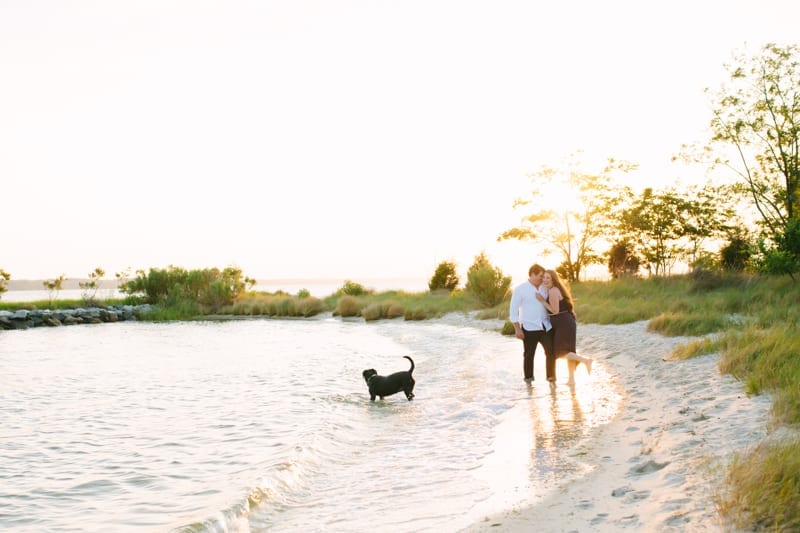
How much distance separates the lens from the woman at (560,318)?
1091 cm

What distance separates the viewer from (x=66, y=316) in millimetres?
39000

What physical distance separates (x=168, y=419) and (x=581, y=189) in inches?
1556

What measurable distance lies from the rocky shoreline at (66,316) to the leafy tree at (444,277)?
20.0 meters

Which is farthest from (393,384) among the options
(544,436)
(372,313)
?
(372,313)

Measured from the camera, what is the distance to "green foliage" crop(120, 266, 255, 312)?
143 ft

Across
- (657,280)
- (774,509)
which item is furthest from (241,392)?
(657,280)

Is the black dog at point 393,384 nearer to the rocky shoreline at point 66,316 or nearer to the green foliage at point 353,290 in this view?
the rocky shoreline at point 66,316

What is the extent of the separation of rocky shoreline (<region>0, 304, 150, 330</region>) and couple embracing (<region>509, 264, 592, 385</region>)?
3428 centimetres

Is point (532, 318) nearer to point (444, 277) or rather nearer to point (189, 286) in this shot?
point (444, 277)

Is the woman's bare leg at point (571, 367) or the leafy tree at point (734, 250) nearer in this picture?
the woman's bare leg at point (571, 367)

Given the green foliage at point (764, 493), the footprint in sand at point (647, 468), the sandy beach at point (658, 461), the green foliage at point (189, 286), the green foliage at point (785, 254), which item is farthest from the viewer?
the green foliage at point (189, 286)

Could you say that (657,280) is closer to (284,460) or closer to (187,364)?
(187,364)

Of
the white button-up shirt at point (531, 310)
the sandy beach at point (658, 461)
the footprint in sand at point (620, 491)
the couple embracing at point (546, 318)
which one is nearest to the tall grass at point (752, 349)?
the sandy beach at point (658, 461)

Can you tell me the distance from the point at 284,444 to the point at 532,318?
5.09 metres
